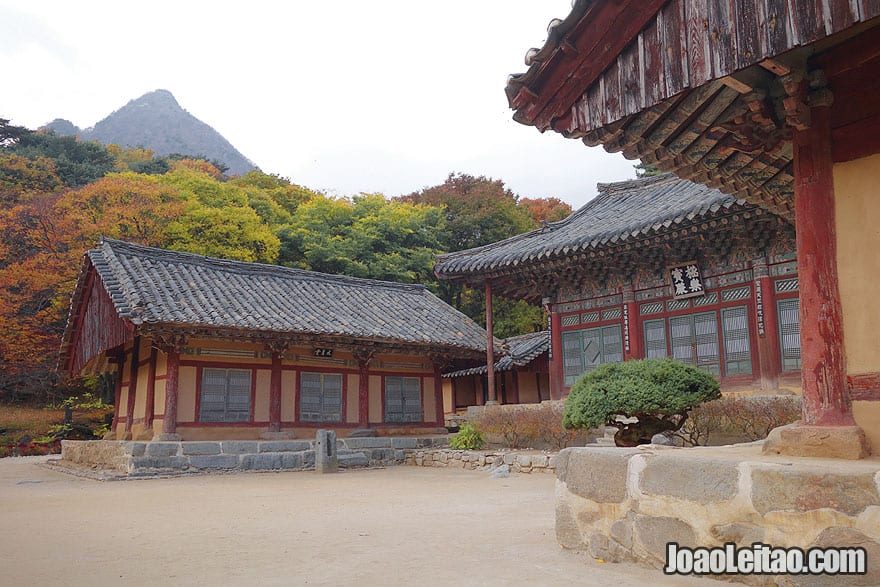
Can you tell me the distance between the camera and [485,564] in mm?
4613

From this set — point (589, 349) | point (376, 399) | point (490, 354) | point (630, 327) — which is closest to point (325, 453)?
point (376, 399)

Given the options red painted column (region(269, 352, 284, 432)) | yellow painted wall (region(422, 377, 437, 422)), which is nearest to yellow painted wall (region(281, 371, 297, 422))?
red painted column (region(269, 352, 284, 432))

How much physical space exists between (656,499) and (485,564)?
1.34m

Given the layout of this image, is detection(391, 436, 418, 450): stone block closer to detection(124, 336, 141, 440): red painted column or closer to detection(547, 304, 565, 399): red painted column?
detection(547, 304, 565, 399): red painted column

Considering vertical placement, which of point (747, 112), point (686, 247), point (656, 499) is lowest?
point (656, 499)

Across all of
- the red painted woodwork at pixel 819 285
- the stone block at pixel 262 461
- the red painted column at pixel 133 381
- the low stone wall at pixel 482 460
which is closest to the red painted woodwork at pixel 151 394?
the red painted column at pixel 133 381

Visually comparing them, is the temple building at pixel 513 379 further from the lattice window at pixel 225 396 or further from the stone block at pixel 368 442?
the lattice window at pixel 225 396

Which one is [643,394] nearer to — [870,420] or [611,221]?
[870,420]

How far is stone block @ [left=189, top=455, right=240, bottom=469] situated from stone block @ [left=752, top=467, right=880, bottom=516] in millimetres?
13091

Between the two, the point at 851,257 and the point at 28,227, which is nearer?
the point at 851,257

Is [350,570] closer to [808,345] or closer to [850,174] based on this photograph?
[808,345]

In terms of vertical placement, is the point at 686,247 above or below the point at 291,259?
below

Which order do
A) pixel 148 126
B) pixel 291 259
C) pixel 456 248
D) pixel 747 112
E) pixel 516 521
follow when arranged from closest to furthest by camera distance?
pixel 747 112 < pixel 516 521 < pixel 291 259 < pixel 456 248 < pixel 148 126

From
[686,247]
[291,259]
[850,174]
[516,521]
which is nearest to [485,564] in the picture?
[516,521]
